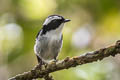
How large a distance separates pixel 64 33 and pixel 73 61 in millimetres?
4318

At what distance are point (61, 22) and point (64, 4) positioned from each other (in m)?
3.00

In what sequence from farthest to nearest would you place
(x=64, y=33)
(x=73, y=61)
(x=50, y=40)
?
(x=64, y=33)
(x=50, y=40)
(x=73, y=61)

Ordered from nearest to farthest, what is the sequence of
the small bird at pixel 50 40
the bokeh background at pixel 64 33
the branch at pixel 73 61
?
the branch at pixel 73 61 → the small bird at pixel 50 40 → the bokeh background at pixel 64 33

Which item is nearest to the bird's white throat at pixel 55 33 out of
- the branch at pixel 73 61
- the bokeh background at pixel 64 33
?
the branch at pixel 73 61

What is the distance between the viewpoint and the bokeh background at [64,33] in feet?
26.8

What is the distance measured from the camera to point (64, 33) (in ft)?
28.4

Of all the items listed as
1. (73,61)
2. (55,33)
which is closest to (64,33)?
(55,33)

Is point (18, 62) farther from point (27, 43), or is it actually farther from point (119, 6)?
point (119, 6)

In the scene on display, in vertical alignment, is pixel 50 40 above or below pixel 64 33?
below

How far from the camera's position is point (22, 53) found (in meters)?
8.20

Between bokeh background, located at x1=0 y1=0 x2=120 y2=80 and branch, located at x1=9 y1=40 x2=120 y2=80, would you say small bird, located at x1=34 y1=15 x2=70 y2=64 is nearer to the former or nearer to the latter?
branch, located at x1=9 y1=40 x2=120 y2=80

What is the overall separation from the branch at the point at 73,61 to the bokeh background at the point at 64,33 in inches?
135

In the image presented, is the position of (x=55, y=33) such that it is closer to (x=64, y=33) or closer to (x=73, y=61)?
(x=73, y=61)

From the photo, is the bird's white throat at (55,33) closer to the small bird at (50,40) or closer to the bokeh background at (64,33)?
the small bird at (50,40)
